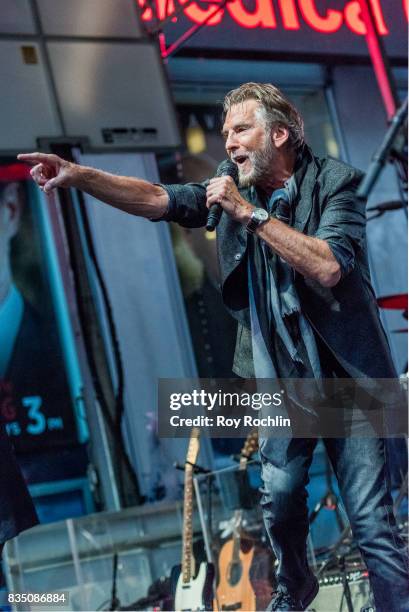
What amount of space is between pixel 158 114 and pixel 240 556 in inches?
82.3

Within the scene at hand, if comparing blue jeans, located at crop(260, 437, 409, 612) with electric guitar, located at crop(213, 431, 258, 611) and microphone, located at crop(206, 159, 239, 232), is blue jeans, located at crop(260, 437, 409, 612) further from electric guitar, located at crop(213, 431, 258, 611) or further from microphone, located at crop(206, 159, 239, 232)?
electric guitar, located at crop(213, 431, 258, 611)

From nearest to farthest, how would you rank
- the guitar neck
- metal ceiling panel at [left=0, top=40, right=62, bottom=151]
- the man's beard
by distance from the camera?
the man's beard < the guitar neck < metal ceiling panel at [left=0, top=40, right=62, bottom=151]

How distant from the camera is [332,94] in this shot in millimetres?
6465

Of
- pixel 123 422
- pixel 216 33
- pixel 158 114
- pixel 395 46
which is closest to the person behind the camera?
pixel 158 114

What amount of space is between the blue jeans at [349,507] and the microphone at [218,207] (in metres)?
0.57

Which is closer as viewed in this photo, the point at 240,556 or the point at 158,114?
the point at 240,556

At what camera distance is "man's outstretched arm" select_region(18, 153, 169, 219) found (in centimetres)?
227

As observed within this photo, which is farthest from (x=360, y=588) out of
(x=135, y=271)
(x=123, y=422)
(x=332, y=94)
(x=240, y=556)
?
(x=332, y=94)

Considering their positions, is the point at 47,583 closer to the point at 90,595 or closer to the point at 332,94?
the point at 90,595

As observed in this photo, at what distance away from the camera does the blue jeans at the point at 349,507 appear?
91.2 inches

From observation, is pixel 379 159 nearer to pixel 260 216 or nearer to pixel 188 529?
pixel 260 216

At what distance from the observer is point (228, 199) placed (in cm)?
226

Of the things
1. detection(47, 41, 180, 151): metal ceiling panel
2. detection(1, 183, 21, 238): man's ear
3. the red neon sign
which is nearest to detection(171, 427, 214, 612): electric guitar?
detection(47, 41, 180, 151): metal ceiling panel

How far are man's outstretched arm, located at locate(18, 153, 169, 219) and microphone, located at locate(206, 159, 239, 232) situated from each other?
0.52 ft
